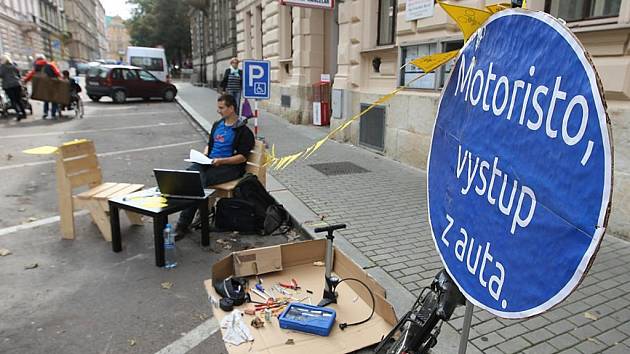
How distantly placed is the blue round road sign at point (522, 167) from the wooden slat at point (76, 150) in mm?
4181

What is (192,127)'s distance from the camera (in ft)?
43.3

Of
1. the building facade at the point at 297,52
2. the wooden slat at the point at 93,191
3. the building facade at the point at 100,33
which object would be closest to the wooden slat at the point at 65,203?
the wooden slat at the point at 93,191

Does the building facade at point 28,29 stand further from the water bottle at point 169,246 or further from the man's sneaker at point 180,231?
the water bottle at point 169,246

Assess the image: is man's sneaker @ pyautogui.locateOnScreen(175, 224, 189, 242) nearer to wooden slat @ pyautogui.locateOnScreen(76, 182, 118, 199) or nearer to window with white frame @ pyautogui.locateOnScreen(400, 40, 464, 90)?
wooden slat @ pyautogui.locateOnScreen(76, 182, 118, 199)

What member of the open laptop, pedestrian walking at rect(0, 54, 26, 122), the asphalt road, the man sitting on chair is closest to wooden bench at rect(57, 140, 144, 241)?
the asphalt road

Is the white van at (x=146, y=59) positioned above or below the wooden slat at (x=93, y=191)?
above

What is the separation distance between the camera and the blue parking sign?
7680mm

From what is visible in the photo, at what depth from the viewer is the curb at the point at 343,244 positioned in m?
3.25

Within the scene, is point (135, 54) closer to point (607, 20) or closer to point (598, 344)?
point (607, 20)

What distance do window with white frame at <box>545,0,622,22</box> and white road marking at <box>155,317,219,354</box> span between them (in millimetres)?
→ 5015

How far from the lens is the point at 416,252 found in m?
4.08

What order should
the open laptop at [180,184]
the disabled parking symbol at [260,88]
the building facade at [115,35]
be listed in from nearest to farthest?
the open laptop at [180,184], the disabled parking symbol at [260,88], the building facade at [115,35]

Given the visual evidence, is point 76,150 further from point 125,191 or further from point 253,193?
point 253,193

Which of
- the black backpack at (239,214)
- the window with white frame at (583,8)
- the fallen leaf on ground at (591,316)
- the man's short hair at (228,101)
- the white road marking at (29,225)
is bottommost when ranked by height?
the white road marking at (29,225)
